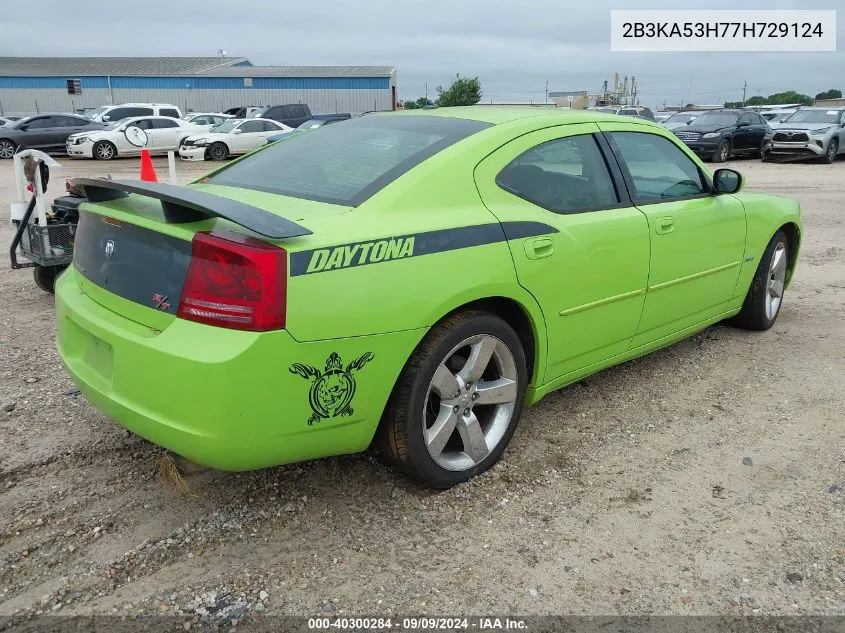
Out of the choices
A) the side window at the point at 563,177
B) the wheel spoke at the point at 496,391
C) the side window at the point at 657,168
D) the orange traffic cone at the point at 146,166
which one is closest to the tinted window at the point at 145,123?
the orange traffic cone at the point at 146,166

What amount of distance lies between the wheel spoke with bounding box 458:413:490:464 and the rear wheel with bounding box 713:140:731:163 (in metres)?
19.0

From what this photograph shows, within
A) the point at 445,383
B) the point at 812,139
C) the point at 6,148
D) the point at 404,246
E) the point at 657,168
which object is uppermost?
the point at 6,148

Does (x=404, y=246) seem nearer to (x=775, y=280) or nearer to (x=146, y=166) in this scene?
(x=775, y=280)

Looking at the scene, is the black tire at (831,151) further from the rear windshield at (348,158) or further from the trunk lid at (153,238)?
the trunk lid at (153,238)

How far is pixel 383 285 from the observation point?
2.58 m

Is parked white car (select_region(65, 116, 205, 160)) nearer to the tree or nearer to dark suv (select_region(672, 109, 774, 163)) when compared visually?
dark suv (select_region(672, 109, 774, 163))

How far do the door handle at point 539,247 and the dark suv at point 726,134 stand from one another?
17992mm

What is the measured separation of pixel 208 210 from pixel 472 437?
4.67ft

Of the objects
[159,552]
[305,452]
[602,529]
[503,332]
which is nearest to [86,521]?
[159,552]

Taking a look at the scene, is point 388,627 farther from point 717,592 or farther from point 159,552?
point 717,592

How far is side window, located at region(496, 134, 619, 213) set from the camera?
326 cm

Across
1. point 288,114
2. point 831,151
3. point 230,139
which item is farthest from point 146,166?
point 288,114

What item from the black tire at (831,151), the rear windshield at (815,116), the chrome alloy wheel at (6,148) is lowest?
the black tire at (831,151)

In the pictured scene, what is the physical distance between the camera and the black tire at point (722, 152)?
19875 millimetres
